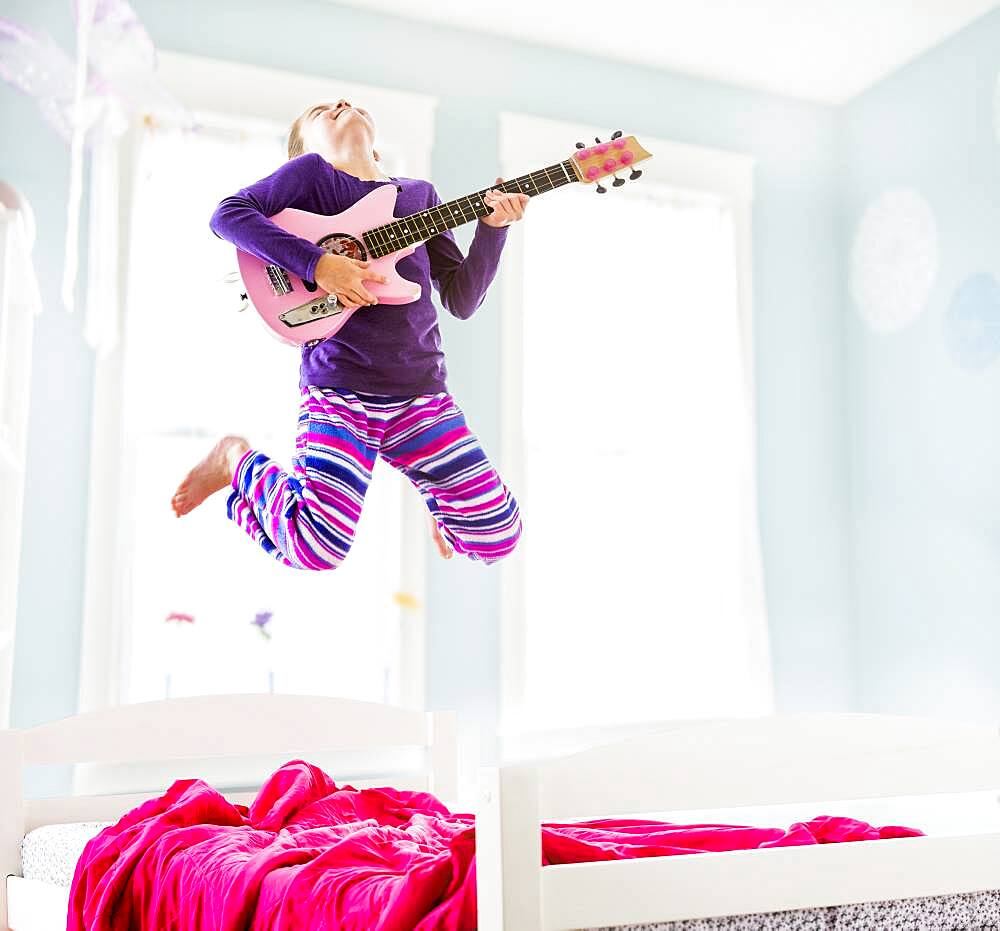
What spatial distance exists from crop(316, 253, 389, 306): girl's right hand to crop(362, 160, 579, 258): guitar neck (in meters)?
0.07

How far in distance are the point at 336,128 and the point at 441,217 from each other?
285mm

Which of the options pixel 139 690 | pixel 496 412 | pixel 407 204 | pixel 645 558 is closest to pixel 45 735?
pixel 139 690

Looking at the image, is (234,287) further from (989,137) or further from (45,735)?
(989,137)

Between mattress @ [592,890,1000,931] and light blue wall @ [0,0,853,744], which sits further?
light blue wall @ [0,0,853,744]

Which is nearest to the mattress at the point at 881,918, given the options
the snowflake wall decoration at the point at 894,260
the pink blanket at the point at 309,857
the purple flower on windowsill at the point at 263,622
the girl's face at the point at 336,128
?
the pink blanket at the point at 309,857

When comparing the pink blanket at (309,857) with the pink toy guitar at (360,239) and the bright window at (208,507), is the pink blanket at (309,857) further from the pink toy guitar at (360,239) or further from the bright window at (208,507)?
the bright window at (208,507)

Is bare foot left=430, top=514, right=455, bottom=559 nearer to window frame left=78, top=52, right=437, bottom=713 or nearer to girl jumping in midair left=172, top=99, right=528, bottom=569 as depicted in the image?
girl jumping in midair left=172, top=99, right=528, bottom=569

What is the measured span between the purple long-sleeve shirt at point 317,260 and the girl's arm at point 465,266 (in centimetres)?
5

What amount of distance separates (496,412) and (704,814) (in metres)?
1.28

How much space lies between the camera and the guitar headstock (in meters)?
1.97

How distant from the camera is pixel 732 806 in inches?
49.8

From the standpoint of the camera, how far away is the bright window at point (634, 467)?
344cm

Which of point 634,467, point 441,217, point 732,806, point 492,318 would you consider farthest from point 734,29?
point 732,806

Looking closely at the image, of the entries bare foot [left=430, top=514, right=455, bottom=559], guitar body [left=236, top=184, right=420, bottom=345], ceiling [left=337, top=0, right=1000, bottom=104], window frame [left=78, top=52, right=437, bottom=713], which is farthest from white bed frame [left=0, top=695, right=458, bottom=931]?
ceiling [left=337, top=0, right=1000, bottom=104]
